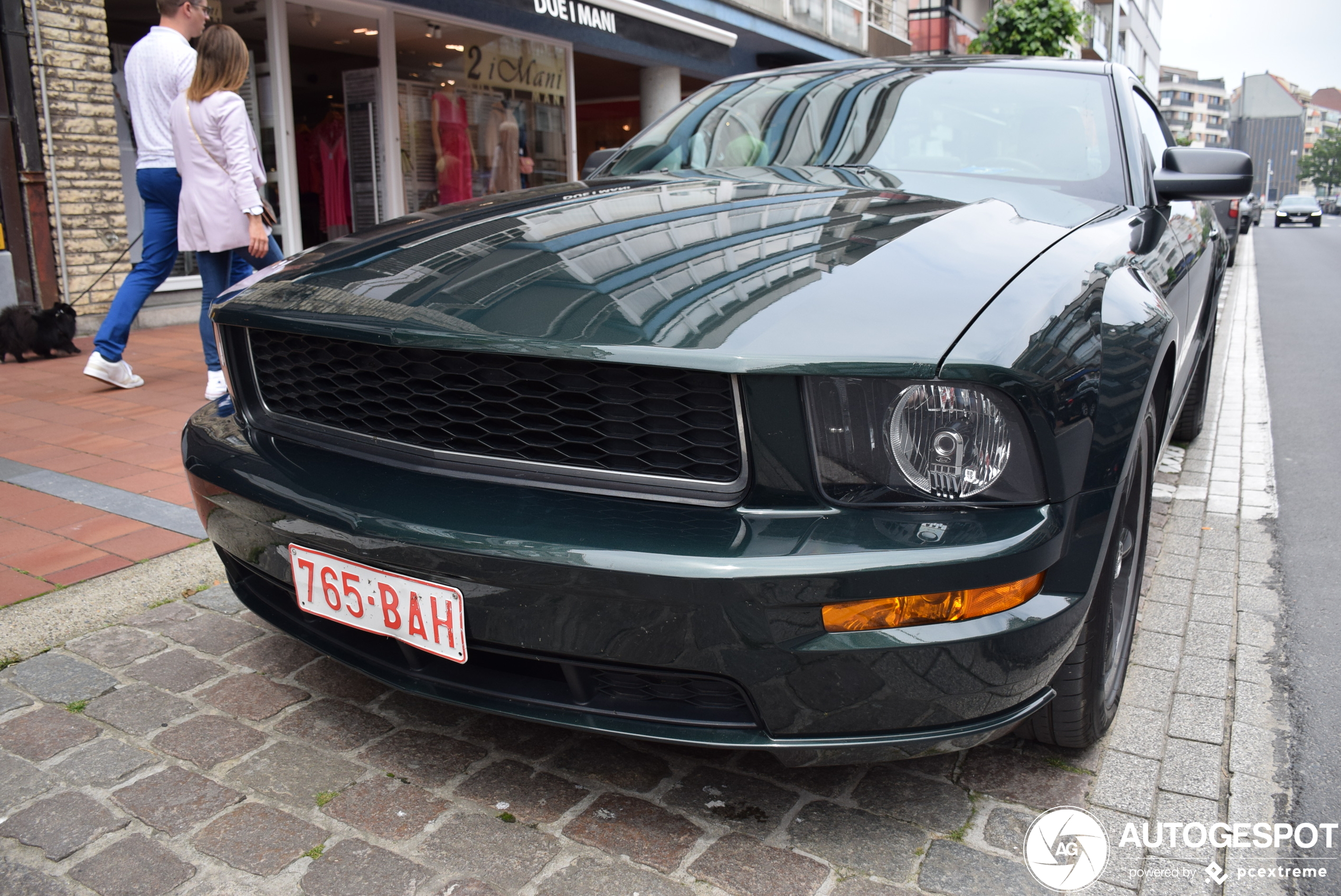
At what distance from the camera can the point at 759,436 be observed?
156 centimetres

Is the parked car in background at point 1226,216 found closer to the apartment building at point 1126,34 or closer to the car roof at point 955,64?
the car roof at point 955,64

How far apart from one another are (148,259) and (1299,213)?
53.6 meters

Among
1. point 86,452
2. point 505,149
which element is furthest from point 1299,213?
point 86,452

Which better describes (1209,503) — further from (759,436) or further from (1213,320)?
(759,436)

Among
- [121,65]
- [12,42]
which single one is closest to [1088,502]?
[12,42]

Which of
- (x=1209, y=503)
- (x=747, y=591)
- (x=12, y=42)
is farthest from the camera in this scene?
(x=12, y=42)

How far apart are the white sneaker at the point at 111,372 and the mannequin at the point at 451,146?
5.52 m

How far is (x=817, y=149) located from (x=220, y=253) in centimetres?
330

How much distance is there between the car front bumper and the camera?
4.86 ft

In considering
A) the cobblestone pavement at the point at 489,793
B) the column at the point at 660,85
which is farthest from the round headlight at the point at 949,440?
the column at the point at 660,85

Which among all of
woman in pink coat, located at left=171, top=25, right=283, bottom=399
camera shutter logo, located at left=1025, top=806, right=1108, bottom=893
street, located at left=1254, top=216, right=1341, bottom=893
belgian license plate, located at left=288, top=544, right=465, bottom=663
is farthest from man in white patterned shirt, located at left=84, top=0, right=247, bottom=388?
street, located at left=1254, top=216, right=1341, bottom=893

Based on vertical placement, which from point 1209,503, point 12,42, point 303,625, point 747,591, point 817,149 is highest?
point 12,42

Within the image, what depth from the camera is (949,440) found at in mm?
1540

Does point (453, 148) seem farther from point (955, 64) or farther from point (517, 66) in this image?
point (955, 64)
